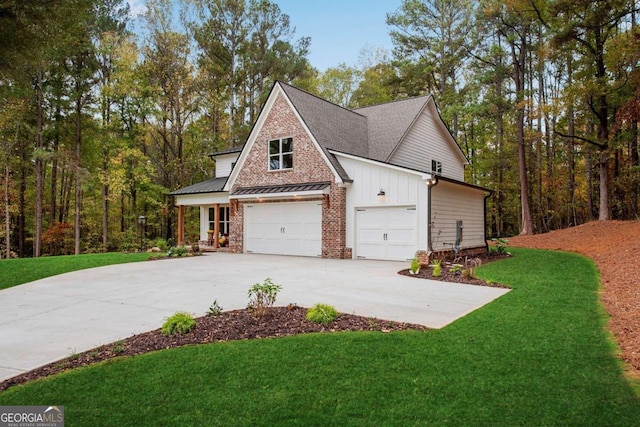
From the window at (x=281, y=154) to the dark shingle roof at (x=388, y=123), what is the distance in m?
3.48

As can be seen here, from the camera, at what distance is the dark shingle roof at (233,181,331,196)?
1440 cm

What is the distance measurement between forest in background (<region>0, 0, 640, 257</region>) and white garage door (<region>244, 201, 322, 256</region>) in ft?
31.4

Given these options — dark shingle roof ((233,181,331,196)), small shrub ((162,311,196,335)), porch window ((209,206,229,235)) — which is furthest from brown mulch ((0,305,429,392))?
porch window ((209,206,229,235))

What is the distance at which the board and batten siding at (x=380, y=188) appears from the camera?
12.5 m

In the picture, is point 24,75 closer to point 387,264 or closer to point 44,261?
point 44,261

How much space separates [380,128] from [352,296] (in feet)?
40.9

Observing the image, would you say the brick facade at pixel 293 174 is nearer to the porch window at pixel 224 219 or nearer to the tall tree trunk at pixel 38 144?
the porch window at pixel 224 219

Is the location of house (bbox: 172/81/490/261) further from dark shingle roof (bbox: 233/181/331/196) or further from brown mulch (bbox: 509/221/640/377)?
brown mulch (bbox: 509/221/640/377)

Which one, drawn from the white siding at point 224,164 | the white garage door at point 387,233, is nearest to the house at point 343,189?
the white garage door at point 387,233

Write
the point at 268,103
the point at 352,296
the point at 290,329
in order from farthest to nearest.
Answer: the point at 268,103 → the point at 352,296 → the point at 290,329

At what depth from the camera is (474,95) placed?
24.7m

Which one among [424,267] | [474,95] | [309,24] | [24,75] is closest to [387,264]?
[424,267]

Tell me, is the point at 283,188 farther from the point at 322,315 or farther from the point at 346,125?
the point at 322,315

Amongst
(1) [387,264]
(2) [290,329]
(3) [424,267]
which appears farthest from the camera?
(1) [387,264]
